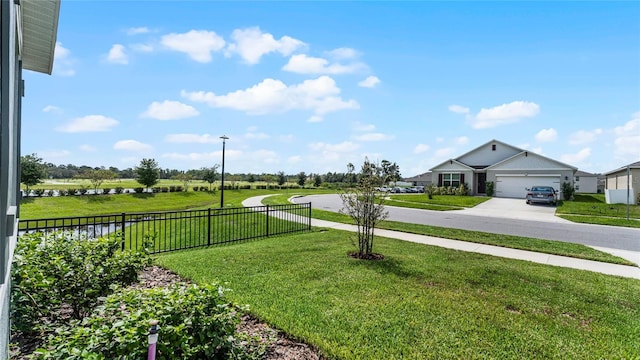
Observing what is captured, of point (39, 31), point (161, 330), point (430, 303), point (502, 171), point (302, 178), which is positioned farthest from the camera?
point (302, 178)

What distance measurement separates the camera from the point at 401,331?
366cm

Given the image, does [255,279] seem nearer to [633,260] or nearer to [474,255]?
[474,255]

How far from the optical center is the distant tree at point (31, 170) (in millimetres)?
24219

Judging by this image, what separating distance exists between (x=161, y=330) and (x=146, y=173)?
120 feet

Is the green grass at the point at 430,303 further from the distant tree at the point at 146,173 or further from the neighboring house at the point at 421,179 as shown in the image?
the neighboring house at the point at 421,179

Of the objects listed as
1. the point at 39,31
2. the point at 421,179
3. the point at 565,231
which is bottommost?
the point at 565,231

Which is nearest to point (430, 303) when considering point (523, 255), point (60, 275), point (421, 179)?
point (60, 275)

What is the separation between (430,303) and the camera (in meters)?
4.52

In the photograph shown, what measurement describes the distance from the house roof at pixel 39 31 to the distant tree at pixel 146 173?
3229cm

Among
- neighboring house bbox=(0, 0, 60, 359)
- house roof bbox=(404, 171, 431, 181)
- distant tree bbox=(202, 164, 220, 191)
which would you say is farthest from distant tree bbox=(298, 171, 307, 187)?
neighboring house bbox=(0, 0, 60, 359)

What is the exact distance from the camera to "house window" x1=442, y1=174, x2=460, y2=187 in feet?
106

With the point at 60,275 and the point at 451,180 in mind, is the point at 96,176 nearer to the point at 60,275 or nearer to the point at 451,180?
the point at 60,275

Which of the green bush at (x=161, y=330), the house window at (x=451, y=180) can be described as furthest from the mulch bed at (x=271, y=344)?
the house window at (x=451, y=180)

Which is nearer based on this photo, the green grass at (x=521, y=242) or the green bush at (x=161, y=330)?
the green bush at (x=161, y=330)
